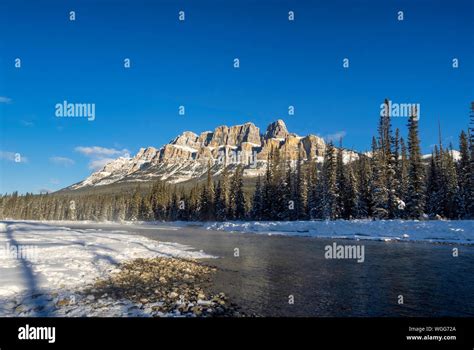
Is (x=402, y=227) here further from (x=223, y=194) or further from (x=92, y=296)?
(x=223, y=194)

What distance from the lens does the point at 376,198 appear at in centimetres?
5106

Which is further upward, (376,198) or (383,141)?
(383,141)

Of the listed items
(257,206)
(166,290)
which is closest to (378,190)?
(257,206)

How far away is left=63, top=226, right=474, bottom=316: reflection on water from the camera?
985 cm

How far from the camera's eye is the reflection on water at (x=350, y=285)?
985 cm

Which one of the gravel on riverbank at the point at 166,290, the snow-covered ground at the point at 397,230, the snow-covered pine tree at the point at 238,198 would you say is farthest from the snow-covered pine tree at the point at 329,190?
the gravel on riverbank at the point at 166,290

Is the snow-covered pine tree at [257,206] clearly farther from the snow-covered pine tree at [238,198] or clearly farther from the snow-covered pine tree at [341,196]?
the snow-covered pine tree at [341,196]

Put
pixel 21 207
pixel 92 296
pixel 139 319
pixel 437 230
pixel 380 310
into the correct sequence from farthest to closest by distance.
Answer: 1. pixel 21 207
2. pixel 437 230
3. pixel 92 296
4. pixel 380 310
5. pixel 139 319

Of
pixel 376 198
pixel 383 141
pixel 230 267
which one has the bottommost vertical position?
pixel 230 267

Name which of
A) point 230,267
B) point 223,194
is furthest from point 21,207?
point 230,267

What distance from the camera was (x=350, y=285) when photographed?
13.0m

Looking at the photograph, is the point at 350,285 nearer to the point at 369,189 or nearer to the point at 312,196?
the point at 369,189

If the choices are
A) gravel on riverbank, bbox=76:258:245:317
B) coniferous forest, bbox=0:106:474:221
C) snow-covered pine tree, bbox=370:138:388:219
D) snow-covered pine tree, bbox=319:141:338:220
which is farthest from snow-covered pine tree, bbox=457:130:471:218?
gravel on riverbank, bbox=76:258:245:317

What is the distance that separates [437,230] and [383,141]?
31.9 m
